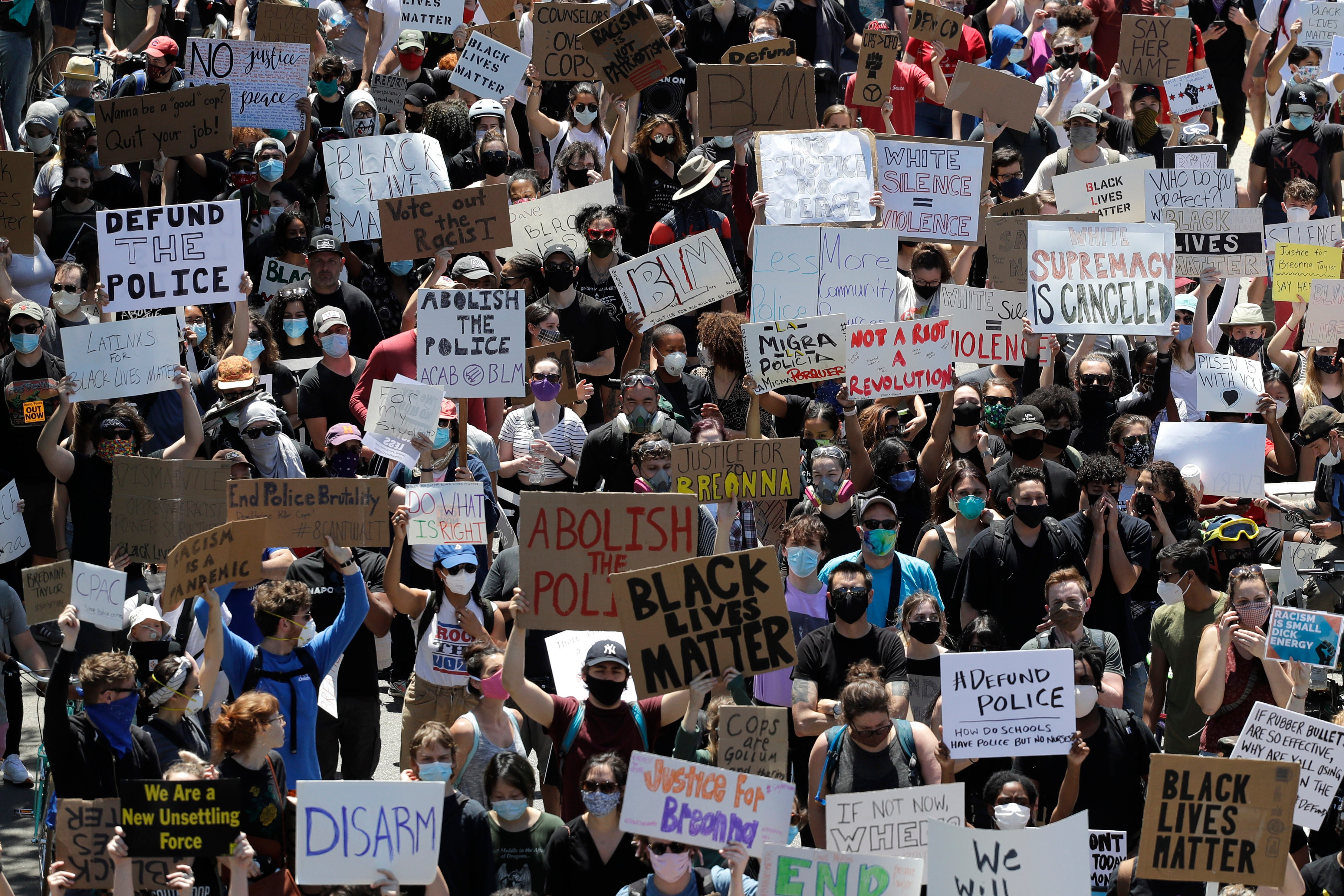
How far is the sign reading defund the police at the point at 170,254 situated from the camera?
12.1 m

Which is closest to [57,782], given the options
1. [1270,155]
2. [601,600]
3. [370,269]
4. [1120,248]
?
[601,600]

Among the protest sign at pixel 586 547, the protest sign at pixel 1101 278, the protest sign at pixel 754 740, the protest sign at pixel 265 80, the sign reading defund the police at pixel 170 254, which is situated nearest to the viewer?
the protest sign at pixel 754 740

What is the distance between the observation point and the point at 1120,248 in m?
12.6

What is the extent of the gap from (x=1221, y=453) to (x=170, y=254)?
21.3 ft

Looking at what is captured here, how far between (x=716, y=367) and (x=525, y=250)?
261 cm

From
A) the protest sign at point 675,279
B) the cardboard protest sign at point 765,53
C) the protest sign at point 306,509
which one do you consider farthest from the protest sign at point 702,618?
the cardboard protest sign at point 765,53

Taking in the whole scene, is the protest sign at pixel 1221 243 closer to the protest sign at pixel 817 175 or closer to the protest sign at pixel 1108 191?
the protest sign at pixel 1108 191

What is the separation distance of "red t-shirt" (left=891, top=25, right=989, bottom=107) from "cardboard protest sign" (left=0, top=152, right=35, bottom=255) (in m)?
7.53

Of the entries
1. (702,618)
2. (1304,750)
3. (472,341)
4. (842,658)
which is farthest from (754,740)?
(472,341)

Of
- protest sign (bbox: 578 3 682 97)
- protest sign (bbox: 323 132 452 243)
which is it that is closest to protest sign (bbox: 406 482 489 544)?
protest sign (bbox: 323 132 452 243)

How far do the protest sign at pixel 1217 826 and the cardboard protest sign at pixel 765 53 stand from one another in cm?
806

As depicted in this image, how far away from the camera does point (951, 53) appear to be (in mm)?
17219

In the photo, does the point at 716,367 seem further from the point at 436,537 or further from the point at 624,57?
the point at 624,57

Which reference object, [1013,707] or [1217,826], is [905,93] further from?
[1217,826]
